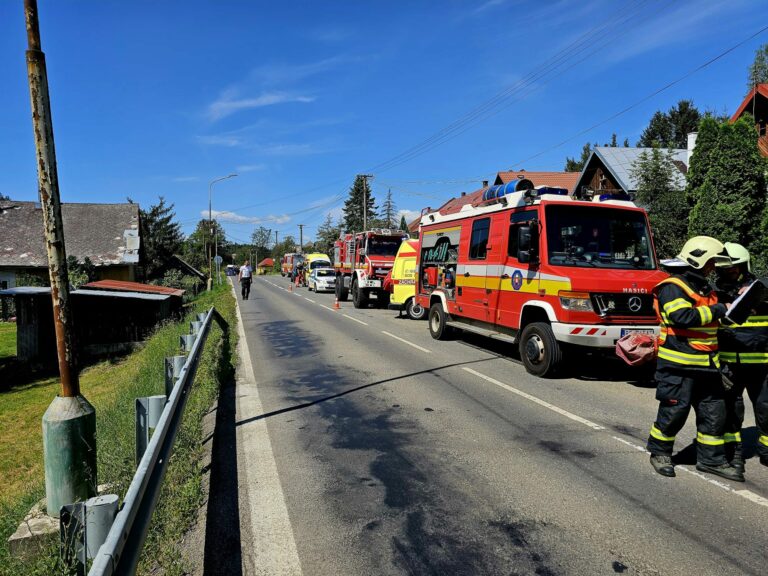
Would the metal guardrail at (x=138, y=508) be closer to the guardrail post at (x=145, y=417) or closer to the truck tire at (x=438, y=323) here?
the guardrail post at (x=145, y=417)

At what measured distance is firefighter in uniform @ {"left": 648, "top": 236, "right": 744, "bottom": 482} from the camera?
4.22 meters

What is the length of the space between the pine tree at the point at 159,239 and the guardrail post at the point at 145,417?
39.3 meters

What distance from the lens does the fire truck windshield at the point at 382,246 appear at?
21484mm

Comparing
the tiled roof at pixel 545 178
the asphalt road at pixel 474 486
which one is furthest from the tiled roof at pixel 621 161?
the asphalt road at pixel 474 486

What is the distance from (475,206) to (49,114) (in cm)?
810

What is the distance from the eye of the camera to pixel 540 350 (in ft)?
26.2

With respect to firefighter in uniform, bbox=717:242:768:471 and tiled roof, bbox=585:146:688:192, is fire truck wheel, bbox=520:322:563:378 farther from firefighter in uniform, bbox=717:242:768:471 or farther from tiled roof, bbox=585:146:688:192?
tiled roof, bbox=585:146:688:192

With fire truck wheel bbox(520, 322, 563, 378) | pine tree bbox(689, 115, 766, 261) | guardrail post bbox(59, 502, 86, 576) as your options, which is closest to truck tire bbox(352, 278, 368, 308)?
pine tree bbox(689, 115, 766, 261)

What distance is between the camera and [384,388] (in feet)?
24.7

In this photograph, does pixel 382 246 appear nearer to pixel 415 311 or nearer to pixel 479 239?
pixel 415 311

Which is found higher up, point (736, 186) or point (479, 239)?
point (736, 186)

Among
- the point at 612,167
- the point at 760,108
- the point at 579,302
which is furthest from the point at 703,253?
the point at 612,167

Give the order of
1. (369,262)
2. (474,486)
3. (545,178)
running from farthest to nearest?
(545,178) < (369,262) < (474,486)

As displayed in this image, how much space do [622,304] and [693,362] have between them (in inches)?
130
